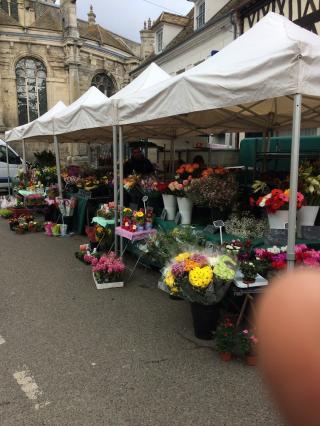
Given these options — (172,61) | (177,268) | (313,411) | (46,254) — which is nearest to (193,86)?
(177,268)

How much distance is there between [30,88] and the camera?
26.2 m

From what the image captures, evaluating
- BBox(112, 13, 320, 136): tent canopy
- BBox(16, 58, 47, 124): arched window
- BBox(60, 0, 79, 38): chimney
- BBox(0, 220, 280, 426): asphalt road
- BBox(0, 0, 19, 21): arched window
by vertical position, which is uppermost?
BBox(0, 0, 19, 21): arched window

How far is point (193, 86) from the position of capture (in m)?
3.51

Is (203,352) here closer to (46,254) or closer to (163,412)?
(163,412)

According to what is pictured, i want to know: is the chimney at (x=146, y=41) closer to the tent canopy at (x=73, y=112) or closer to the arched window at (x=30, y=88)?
the arched window at (x=30, y=88)

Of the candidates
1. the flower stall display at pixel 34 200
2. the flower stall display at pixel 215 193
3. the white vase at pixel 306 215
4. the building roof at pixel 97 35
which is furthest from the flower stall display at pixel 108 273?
the building roof at pixel 97 35

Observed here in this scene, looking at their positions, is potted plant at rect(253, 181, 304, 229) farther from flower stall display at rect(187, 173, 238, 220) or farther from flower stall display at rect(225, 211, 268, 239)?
flower stall display at rect(187, 173, 238, 220)

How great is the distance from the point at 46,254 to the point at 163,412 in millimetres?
4742

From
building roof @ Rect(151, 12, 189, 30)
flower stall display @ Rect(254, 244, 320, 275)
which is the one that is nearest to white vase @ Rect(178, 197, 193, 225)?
flower stall display @ Rect(254, 244, 320, 275)

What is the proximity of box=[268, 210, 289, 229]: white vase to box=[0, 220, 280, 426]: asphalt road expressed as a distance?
4.46 feet

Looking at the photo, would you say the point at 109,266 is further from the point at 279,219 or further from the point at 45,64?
the point at 45,64

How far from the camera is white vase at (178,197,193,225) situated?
4.86 m

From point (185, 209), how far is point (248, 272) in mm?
1759

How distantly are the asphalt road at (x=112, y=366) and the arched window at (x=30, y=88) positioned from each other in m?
23.9
